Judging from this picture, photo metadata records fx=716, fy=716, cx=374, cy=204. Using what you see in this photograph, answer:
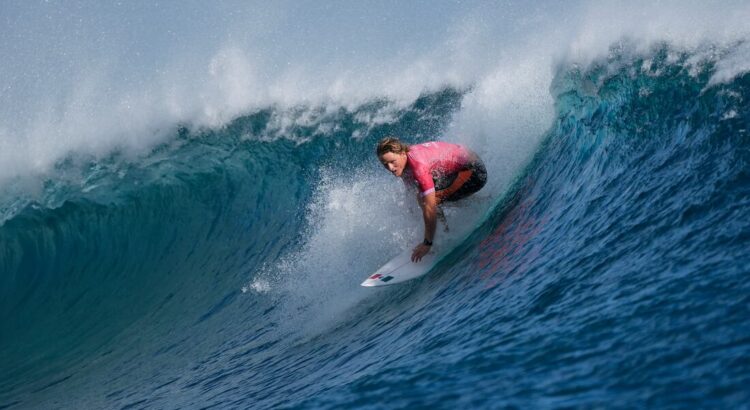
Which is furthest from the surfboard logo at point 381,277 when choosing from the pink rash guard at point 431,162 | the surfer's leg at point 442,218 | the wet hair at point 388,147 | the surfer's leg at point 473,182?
the wet hair at point 388,147

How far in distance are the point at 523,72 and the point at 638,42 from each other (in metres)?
4.10

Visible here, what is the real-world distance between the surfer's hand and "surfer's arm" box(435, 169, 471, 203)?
28.0 inches

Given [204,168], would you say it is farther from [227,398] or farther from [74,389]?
[227,398]

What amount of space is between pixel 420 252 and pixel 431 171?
2.67 ft

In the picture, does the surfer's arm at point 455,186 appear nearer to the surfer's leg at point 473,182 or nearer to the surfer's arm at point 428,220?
the surfer's leg at point 473,182

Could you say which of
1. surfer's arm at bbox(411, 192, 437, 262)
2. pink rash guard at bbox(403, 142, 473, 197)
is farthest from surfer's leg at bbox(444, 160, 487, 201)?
surfer's arm at bbox(411, 192, 437, 262)

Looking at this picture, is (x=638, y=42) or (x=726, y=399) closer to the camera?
(x=726, y=399)

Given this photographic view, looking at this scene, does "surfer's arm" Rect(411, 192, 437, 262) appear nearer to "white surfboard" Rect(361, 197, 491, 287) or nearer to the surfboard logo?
"white surfboard" Rect(361, 197, 491, 287)

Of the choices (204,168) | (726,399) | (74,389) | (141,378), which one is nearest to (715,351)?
(726,399)

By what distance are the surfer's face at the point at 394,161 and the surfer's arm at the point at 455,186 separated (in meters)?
0.93

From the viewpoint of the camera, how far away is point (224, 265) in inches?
396

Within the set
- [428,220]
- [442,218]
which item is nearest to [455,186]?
[442,218]

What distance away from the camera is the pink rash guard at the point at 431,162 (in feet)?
21.5

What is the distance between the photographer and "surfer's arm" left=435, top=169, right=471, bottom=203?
24.1 ft
